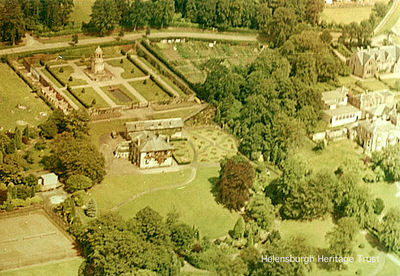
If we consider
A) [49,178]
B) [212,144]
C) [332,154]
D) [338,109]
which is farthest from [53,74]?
[332,154]

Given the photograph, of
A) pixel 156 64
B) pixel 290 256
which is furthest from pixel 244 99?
pixel 290 256

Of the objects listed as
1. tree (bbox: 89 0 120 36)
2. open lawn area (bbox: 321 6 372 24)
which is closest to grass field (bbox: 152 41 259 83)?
tree (bbox: 89 0 120 36)

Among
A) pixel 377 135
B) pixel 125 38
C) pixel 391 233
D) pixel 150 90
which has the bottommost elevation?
pixel 391 233

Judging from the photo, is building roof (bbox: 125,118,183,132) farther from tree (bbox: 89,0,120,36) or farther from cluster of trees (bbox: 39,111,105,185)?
tree (bbox: 89,0,120,36)

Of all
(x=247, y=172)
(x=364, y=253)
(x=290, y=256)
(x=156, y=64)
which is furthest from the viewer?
(x=156, y=64)

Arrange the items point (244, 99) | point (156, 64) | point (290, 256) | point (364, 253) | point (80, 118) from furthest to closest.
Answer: point (156, 64)
point (244, 99)
point (80, 118)
point (364, 253)
point (290, 256)

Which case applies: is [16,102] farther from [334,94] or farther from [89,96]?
[334,94]

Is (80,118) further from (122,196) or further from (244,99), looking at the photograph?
(244,99)
